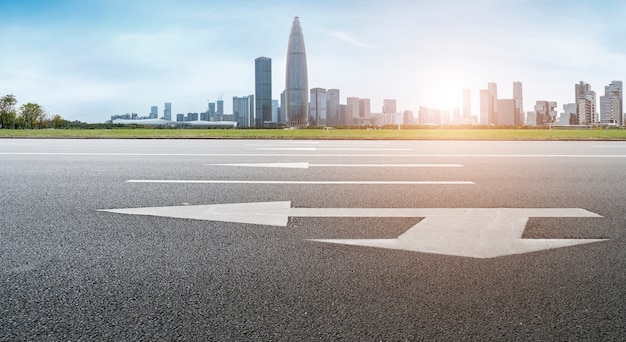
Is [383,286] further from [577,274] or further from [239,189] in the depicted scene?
[239,189]

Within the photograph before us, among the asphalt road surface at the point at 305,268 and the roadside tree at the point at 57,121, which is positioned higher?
the roadside tree at the point at 57,121

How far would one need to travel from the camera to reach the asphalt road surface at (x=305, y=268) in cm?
248

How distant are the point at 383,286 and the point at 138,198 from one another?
4.19m

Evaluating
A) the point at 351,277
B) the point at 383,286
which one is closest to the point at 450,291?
the point at 383,286

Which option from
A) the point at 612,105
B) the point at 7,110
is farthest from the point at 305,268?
the point at 612,105

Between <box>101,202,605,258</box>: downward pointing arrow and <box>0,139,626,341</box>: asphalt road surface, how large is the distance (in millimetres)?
35

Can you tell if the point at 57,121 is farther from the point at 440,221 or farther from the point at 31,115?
the point at 440,221

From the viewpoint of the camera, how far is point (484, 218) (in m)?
5.06

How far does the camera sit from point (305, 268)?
3350 millimetres

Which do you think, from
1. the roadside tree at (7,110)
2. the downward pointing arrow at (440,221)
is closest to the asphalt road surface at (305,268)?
the downward pointing arrow at (440,221)

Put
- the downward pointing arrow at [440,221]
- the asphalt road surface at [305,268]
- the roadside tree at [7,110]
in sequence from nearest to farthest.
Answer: the asphalt road surface at [305,268]
the downward pointing arrow at [440,221]
the roadside tree at [7,110]

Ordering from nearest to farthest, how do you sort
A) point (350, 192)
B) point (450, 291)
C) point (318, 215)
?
point (450, 291) → point (318, 215) → point (350, 192)

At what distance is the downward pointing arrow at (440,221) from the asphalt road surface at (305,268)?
4 cm

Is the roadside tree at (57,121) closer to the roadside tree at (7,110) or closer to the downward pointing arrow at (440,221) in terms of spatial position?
the roadside tree at (7,110)
